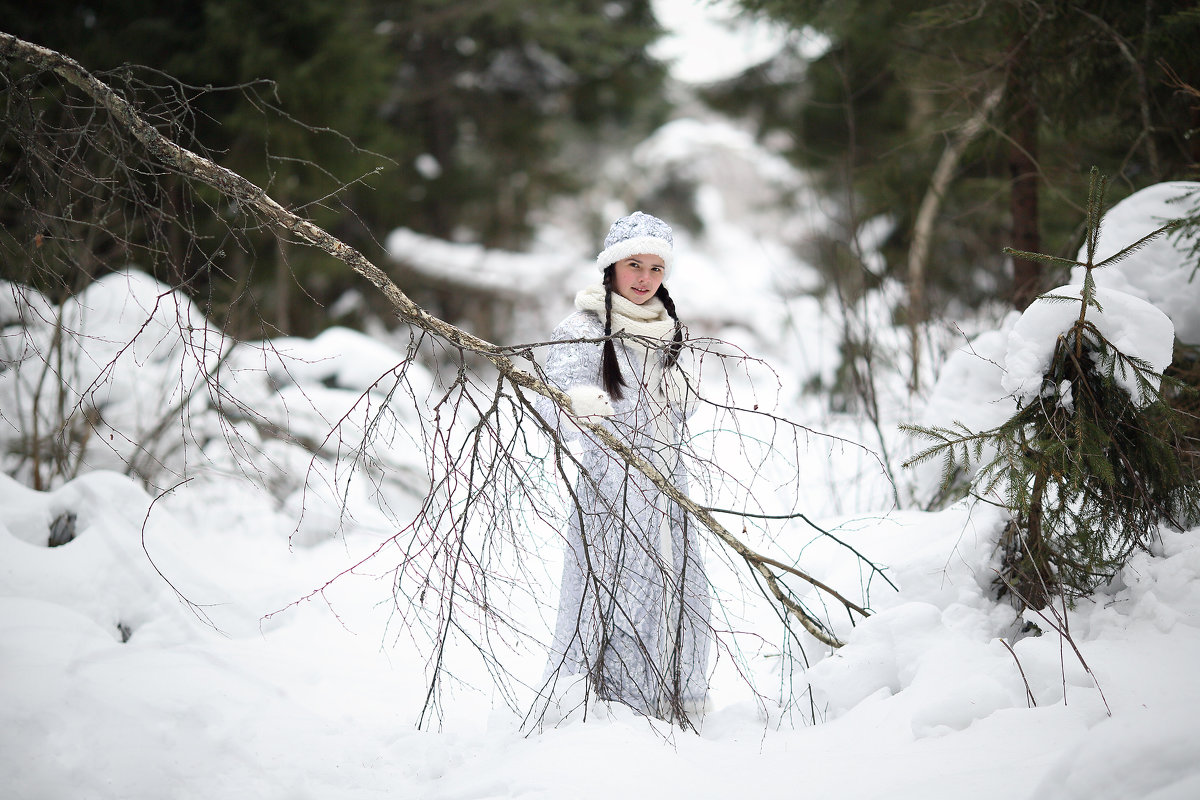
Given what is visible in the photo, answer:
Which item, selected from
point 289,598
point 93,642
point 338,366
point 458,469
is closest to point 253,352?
point 338,366

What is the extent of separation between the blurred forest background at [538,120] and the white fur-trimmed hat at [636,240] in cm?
92

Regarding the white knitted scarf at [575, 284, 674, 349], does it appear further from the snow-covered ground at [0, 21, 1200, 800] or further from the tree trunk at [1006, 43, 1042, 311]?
the tree trunk at [1006, 43, 1042, 311]

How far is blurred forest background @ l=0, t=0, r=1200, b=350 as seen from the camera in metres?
3.87

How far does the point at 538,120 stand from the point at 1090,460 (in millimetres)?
12063

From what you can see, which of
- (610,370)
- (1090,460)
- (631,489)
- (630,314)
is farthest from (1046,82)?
(631,489)

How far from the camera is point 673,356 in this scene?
8.54 feet

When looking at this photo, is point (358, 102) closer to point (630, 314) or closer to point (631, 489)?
point (630, 314)

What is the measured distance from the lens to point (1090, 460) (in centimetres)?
240

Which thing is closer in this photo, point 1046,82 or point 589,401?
point 589,401

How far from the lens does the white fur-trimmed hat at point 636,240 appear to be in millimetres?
2930

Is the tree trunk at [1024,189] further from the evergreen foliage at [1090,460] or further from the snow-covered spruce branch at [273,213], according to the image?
the snow-covered spruce branch at [273,213]

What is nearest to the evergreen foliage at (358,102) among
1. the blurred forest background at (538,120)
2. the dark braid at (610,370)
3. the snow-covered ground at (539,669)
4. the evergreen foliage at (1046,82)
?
the blurred forest background at (538,120)

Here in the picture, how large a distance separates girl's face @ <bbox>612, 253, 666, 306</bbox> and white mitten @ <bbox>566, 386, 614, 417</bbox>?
463 mm

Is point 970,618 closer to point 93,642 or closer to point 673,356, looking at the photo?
point 673,356
